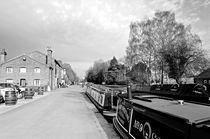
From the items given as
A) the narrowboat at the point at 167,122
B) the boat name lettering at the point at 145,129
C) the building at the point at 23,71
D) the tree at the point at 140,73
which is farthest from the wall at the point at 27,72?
the boat name lettering at the point at 145,129

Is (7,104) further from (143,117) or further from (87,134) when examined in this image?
(143,117)

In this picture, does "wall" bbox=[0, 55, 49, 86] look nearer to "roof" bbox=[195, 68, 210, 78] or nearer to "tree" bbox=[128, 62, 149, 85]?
"tree" bbox=[128, 62, 149, 85]

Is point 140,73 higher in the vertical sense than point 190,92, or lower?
higher

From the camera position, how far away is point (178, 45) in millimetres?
22469

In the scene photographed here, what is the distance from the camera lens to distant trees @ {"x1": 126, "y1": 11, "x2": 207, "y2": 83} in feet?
72.5

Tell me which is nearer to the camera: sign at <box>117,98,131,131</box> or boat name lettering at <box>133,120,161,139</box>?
boat name lettering at <box>133,120,161,139</box>

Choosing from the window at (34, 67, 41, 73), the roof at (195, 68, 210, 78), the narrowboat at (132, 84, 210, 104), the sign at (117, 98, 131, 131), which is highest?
the window at (34, 67, 41, 73)

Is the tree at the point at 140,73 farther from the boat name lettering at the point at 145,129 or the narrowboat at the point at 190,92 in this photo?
the boat name lettering at the point at 145,129

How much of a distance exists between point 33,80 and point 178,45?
28614 millimetres

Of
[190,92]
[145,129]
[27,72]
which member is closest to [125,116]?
[145,129]

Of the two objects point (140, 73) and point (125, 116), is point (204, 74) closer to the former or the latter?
point (140, 73)

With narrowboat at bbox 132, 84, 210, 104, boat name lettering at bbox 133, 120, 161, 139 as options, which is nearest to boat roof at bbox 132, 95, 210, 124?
boat name lettering at bbox 133, 120, 161, 139

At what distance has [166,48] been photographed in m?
23.5

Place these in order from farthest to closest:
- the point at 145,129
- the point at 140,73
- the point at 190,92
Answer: the point at 140,73 → the point at 190,92 → the point at 145,129
